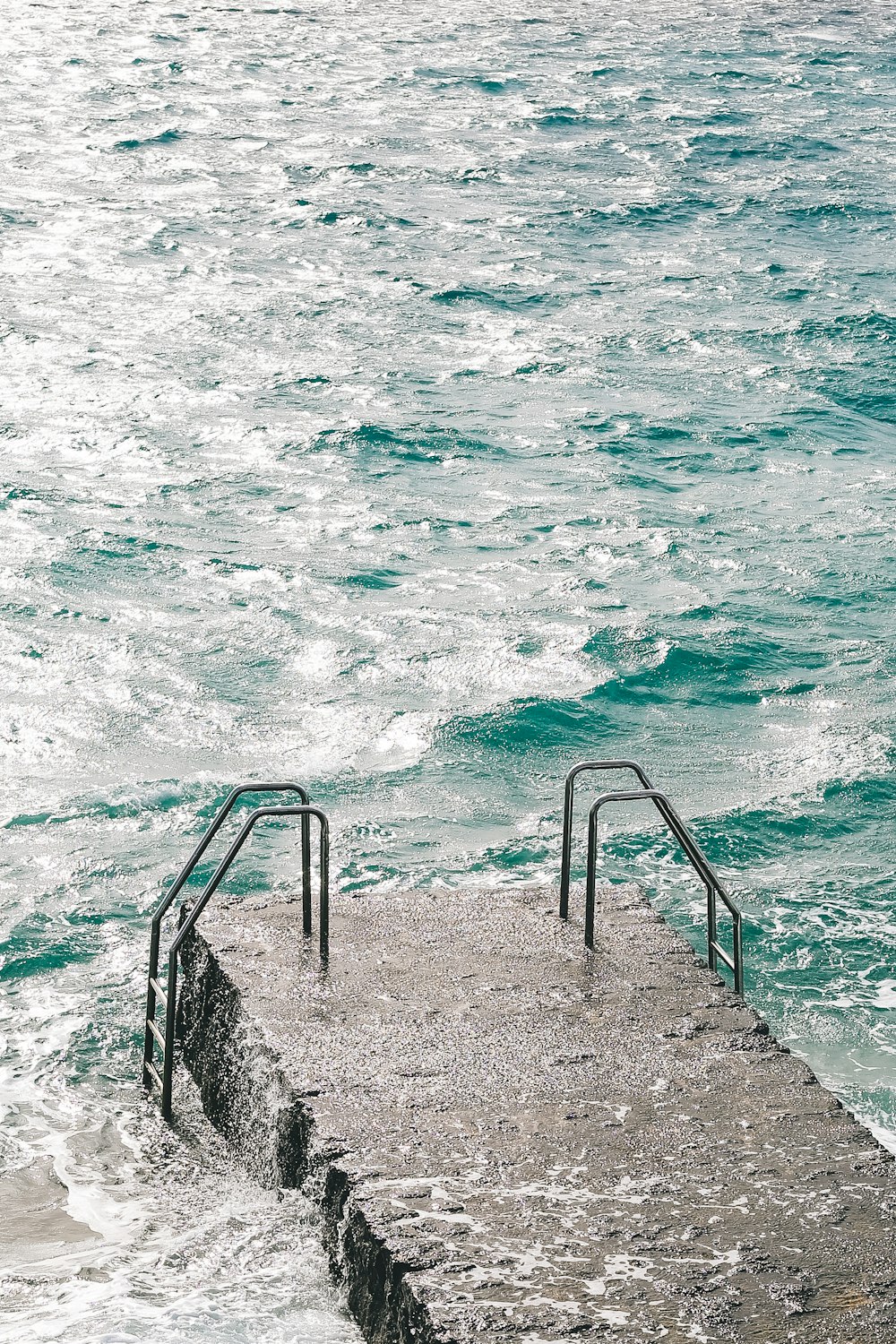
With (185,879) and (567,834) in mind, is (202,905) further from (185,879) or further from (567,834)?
(567,834)

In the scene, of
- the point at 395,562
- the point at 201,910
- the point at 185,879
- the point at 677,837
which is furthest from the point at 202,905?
the point at 395,562

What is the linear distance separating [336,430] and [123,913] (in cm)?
1039

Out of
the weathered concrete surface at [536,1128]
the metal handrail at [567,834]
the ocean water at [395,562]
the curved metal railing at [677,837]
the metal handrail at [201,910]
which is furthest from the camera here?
the ocean water at [395,562]

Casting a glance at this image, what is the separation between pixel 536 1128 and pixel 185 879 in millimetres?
2287

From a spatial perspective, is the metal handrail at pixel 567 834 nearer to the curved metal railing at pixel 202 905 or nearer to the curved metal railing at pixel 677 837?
the curved metal railing at pixel 677 837

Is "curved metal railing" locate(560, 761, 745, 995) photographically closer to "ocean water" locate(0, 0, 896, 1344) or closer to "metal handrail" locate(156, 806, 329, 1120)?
"ocean water" locate(0, 0, 896, 1344)

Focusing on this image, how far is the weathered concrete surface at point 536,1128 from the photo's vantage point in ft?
16.2

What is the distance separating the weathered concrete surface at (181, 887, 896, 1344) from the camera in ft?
16.2

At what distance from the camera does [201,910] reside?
674 centimetres

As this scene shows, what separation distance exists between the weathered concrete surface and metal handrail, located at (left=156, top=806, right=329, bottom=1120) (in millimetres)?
205

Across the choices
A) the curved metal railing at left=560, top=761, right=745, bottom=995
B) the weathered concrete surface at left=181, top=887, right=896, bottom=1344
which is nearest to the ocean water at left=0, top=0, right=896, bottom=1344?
the weathered concrete surface at left=181, top=887, right=896, bottom=1344

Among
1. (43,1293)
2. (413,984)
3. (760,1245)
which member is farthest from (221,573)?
(760,1245)

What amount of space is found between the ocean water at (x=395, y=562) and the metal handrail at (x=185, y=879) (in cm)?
34

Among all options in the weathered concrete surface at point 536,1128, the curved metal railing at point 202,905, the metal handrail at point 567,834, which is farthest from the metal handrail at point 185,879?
the metal handrail at point 567,834
